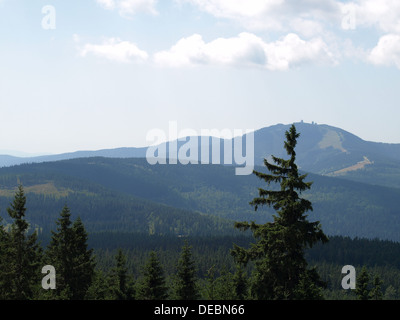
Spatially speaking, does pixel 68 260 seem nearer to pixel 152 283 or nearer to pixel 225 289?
pixel 152 283

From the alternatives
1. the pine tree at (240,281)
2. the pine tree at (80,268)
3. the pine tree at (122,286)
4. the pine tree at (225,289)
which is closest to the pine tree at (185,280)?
the pine tree at (225,289)

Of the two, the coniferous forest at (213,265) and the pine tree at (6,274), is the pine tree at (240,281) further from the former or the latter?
the pine tree at (6,274)

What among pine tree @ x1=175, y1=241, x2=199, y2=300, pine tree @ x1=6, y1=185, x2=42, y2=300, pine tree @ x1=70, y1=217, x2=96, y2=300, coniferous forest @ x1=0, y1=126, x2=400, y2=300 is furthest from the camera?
pine tree @ x1=175, y1=241, x2=199, y2=300

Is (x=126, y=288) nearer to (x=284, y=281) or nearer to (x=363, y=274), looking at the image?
(x=284, y=281)

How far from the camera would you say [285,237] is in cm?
3100

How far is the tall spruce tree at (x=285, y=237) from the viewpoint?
3112cm

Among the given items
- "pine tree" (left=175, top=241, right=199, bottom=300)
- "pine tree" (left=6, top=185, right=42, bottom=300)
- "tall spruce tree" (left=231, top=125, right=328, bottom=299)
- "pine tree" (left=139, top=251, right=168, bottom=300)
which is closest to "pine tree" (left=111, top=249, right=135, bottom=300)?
"pine tree" (left=139, top=251, right=168, bottom=300)

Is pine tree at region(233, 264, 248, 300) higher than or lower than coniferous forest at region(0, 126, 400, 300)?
lower

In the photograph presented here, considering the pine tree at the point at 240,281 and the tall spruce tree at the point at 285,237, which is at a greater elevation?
the tall spruce tree at the point at 285,237

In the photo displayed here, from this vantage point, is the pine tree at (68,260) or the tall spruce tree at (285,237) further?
the pine tree at (68,260)

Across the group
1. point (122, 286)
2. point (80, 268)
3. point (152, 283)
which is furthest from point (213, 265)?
point (80, 268)

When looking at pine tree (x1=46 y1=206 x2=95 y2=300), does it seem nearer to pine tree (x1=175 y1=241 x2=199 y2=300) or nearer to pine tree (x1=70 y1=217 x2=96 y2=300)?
pine tree (x1=70 y1=217 x2=96 y2=300)

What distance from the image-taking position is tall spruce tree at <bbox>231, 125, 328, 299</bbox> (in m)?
31.1
